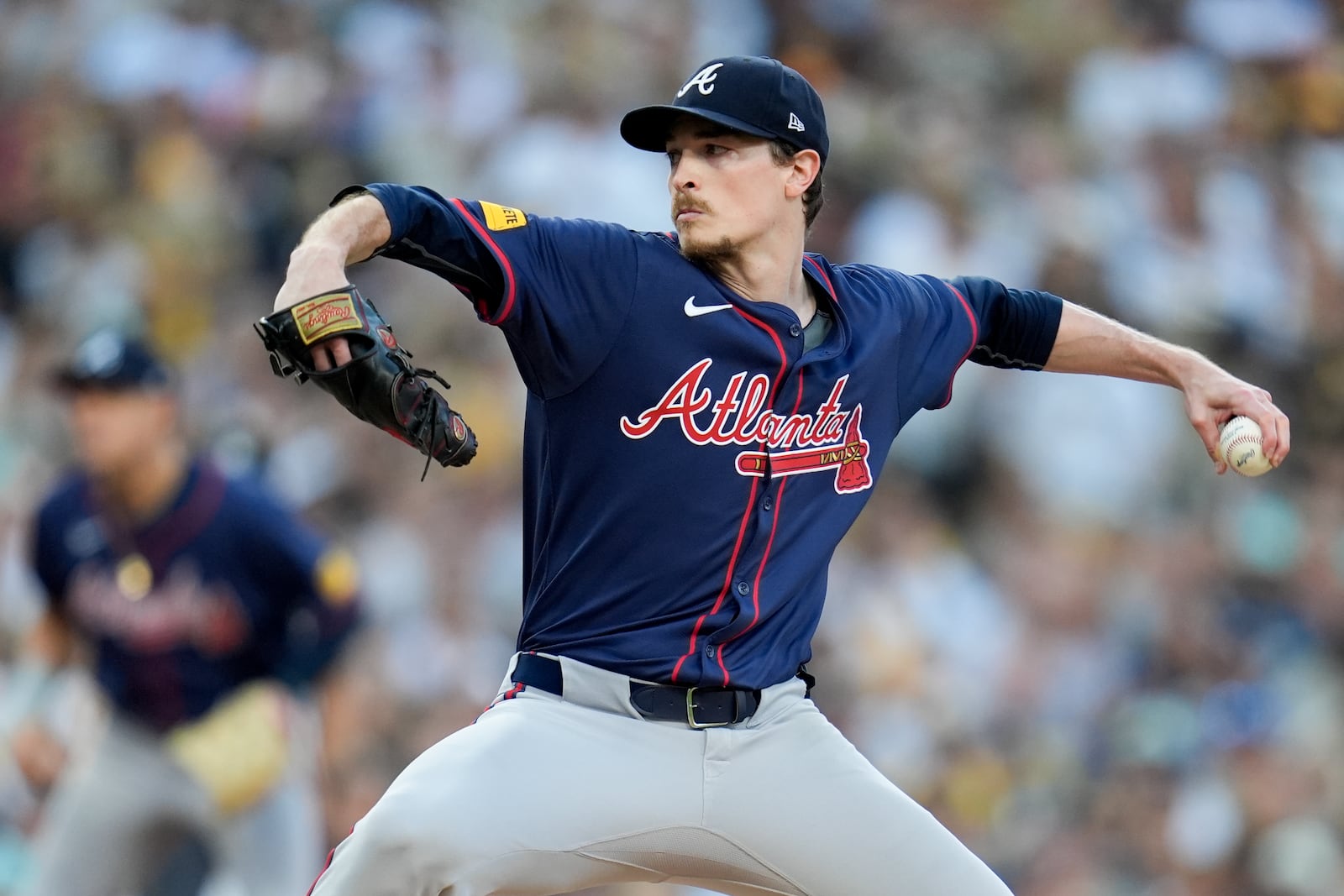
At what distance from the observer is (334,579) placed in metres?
5.79

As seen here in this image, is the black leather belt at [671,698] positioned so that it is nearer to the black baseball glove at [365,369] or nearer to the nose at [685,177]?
the black baseball glove at [365,369]

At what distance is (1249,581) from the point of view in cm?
895

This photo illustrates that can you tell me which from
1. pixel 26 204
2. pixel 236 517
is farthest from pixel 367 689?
pixel 26 204

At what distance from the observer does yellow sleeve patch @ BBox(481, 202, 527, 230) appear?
3.58 meters

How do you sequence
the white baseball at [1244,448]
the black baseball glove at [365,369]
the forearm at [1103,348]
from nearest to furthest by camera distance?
the black baseball glove at [365,369] < the white baseball at [1244,448] < the forearm at [1103,348]

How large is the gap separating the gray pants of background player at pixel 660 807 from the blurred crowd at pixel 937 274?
11.4ft

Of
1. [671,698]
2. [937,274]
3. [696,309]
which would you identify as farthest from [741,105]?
[937,274]

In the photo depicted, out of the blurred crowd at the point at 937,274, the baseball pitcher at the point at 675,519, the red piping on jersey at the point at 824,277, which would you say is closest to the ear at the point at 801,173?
the baseball pitcher at the point at 675,519

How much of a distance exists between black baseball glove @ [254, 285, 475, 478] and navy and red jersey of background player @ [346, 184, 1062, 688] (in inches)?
12.9

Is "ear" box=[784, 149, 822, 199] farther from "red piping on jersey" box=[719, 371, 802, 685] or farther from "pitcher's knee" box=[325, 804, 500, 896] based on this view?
"pitcher's knee" box=[325, 804, 500, 896]

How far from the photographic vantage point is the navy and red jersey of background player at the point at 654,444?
3.62 metres

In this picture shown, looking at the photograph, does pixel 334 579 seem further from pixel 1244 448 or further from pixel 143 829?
pixel 1244 448

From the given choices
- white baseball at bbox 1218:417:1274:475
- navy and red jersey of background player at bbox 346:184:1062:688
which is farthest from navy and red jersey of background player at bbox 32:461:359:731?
white baseball at bbox 1218:417:1274:475

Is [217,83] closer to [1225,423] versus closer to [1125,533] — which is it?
[1125,533]
